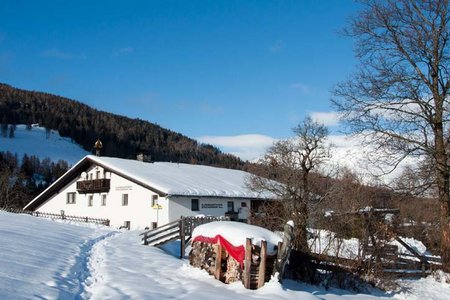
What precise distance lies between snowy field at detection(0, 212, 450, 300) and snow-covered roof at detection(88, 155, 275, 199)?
17.9 meters

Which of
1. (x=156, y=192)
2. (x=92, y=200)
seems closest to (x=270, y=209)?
(x=156, y=192)

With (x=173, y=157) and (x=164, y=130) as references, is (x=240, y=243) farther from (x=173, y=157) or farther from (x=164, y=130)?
(x=164, y=130)

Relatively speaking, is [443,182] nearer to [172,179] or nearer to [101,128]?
[172,179]

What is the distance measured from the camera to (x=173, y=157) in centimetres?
14400

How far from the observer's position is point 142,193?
38.2 meters

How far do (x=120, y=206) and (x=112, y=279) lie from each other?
2854 cm

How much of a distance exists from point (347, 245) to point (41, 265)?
11.2m

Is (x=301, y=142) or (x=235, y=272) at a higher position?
(x=301, y=142)

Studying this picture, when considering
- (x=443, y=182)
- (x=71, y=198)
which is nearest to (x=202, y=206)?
(x=71, y=198)

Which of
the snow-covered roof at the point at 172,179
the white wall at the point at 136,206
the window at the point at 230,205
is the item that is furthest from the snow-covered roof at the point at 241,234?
the window at the point at 230,205

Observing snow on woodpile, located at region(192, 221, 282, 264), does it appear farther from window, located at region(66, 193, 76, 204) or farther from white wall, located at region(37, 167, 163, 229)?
window, located at region(66, 193, 76, 204)

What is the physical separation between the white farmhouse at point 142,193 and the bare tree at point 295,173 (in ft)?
9.13

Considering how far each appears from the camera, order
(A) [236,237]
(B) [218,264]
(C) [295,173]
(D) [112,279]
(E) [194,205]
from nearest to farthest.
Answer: (D) [112,279], (A) [236,237], (B) [218,264], (C) [295,173], (E) [194,205]

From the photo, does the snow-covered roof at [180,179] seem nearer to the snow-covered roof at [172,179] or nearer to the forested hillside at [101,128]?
the snow-covered roof at [172,179]
